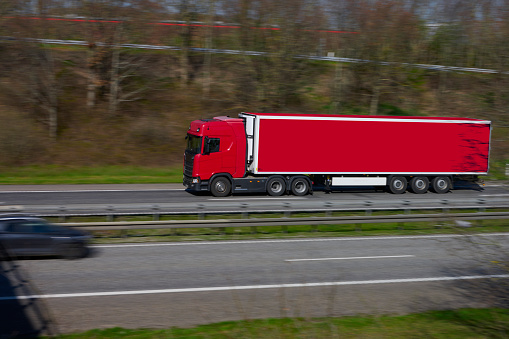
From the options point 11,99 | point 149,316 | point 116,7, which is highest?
point 116,7

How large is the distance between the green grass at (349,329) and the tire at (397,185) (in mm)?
16153

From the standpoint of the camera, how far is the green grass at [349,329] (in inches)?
306

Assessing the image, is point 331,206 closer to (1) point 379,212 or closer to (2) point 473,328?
(1) point 379,212

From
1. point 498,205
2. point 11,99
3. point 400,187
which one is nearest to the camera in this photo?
point 498,205

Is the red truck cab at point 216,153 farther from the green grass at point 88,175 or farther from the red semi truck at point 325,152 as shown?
the green grass at point 88,175

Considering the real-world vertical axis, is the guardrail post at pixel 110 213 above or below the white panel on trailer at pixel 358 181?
below

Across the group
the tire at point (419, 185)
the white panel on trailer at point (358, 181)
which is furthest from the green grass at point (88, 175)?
the tire at point (419, 185)

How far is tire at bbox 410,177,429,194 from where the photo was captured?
25406 millimetres

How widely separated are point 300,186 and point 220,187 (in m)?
3.90

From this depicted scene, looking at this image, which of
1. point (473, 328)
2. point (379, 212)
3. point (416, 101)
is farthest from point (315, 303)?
point (416, 101)

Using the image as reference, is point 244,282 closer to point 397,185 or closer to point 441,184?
point 397,185

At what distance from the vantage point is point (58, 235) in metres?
12.0

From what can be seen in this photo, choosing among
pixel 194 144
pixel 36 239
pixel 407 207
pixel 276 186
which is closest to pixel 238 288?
pixel 36 239

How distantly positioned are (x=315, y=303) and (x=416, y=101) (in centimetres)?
3644
